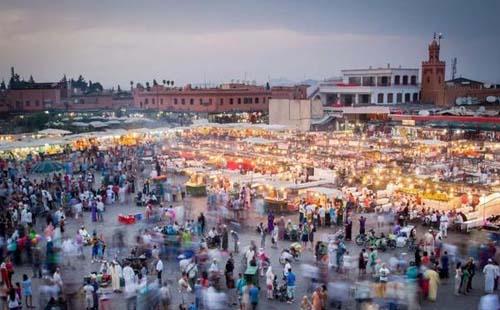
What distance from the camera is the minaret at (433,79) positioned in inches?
1833

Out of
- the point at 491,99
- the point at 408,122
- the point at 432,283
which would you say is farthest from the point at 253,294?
the point at 491,99

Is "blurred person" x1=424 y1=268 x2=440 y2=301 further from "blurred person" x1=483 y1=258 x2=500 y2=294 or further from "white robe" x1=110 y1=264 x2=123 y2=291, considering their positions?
"white robe" x1=110 y1=264 x2=123 y2=291

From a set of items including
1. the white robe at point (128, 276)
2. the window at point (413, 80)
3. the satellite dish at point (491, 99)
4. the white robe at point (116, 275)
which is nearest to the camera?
the white robe at point (128, 276)

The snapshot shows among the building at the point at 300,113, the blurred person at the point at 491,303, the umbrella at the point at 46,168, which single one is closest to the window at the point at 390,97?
the building at the point at 300,113

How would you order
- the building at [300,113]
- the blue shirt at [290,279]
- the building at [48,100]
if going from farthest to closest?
the building at [48,100]
the building at [300,113]
the blue shirt at [290,279]

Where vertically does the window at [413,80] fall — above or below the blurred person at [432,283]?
above

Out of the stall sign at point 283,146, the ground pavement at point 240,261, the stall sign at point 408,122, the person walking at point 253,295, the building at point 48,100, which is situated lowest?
the ground pavement at point 240,261

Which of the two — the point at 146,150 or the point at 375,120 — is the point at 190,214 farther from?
the point at 375,120

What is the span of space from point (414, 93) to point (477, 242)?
36.7 metres

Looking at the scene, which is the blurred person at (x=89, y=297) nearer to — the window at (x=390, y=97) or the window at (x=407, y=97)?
the window at (x=390, y=97)

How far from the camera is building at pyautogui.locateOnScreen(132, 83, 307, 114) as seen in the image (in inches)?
1881

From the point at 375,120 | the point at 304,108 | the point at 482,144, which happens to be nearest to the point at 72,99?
the point at 304,108

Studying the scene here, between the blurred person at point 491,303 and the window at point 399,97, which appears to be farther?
the window at point 399,97

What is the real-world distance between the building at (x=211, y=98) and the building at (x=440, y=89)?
11.4m
